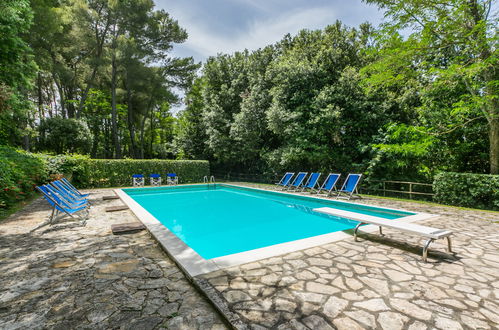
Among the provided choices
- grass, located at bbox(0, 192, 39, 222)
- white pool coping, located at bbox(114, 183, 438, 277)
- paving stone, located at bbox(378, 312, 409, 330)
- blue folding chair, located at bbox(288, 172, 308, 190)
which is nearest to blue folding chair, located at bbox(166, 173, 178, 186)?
grass, located at bbox(0, 192, 39, 222)

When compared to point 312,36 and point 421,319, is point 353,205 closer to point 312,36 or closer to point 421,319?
point 421,319

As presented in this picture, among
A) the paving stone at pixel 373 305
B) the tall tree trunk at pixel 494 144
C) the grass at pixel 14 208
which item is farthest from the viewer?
the tall tree trunk at pixel 494 144

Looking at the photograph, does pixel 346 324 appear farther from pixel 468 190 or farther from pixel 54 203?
pixel 468 190

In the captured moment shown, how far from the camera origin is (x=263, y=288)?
2.67 metres

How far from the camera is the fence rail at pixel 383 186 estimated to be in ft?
34.8

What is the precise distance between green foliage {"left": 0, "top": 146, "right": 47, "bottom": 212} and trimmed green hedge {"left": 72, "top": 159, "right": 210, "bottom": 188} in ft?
8.47

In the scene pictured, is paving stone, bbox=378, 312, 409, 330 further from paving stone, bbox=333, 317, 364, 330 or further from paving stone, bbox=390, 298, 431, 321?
paving stone, bbox=333, 317, 364, 330

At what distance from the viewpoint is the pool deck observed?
2139 millimetres

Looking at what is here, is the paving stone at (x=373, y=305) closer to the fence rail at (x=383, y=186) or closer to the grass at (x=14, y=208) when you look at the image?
the grass at (x=14, y=208)

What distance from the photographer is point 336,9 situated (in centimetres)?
1209

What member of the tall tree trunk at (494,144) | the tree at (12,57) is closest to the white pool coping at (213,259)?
the tree at (12,57)

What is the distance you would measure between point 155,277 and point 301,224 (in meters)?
4.77

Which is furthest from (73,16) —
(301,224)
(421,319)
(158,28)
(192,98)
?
(421,319)

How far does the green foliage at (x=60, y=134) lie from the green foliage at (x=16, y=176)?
9067 mm
